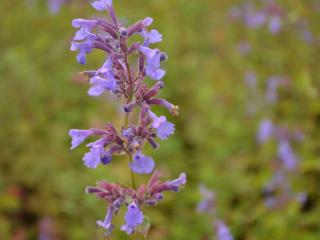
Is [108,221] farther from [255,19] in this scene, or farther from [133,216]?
[255,19]

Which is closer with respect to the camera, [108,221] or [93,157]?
[93,157]

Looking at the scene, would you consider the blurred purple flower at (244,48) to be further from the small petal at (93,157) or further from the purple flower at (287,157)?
the small petal at (93,157)

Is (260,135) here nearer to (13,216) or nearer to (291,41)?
(291,41)

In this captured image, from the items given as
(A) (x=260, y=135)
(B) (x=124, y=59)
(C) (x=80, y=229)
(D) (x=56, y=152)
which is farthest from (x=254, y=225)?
(B) (x=124, y=59)

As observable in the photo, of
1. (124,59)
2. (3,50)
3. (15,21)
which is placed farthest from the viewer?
(15,21)

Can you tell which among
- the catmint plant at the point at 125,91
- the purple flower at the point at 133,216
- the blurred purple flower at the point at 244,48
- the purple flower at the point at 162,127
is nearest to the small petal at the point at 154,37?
the catmint plant at the point at 125,91

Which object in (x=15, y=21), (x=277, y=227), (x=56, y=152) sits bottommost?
(x=277, y=227)

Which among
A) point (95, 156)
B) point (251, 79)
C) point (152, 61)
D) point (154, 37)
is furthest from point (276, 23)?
point (95, 156)

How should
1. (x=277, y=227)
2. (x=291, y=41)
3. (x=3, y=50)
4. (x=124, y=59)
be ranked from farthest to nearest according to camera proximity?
(x=3, y=50) → (x=291, y=41) → (x=277, y=227) → (x=124, y=59)
